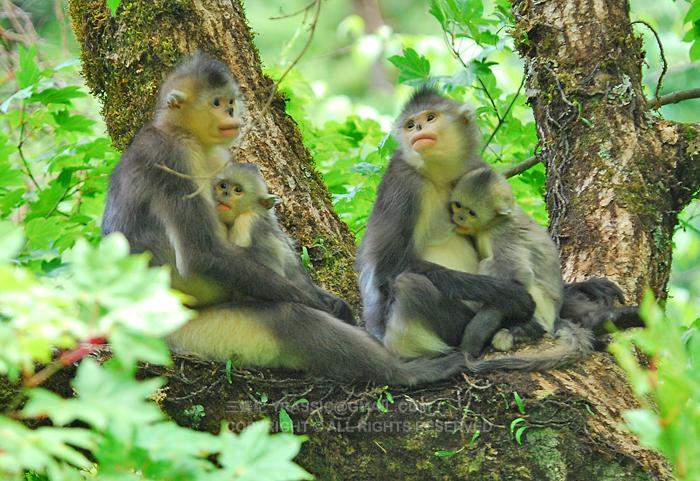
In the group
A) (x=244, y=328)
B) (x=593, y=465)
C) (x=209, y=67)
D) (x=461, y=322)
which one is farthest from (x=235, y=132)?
(x=593, y=465)

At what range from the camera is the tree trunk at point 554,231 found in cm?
388

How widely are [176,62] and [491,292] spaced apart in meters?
2.51

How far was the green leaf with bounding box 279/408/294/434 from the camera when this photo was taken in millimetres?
3996

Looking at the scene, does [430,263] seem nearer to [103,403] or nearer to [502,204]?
[502,204]

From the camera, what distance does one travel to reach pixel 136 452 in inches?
75.1

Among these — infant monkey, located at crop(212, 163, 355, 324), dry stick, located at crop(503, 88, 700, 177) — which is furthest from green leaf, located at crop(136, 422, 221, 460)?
dry stick, located at crop(503, 88, 700, 177)

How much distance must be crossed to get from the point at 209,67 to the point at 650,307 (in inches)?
147

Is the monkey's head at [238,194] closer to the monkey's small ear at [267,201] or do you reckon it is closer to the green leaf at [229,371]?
the monkey's small ear at [267,201]

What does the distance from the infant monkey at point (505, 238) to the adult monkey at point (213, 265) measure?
789 millimetres

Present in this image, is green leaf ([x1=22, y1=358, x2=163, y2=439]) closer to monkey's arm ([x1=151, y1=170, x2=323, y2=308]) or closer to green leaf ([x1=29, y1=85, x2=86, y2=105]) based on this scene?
monkey's arm ([x1=151, y1=170, x2=323, y2=308])

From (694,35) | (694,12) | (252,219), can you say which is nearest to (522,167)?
(694,35)

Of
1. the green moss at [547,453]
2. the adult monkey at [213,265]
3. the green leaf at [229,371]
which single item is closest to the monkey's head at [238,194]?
the adult monkey at [213,265]

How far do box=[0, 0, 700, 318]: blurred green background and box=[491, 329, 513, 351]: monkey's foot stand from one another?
3.09ft

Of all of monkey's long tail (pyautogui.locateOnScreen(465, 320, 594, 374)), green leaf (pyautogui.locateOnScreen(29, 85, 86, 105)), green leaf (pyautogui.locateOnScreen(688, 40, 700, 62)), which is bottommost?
monkey's long tail (pyautogui.locateOnScreen(465, 320, 594, 374))
